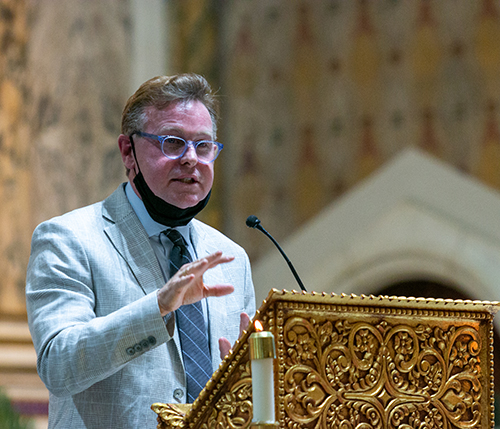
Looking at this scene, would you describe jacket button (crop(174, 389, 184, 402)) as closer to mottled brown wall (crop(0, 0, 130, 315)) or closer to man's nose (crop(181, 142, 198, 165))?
man's nose (crop(181, 142, 198, 165))

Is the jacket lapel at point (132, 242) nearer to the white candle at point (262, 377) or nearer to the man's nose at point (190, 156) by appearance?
the man's nose at point (190, 156)

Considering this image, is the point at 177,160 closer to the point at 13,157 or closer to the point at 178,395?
the point at 178,395

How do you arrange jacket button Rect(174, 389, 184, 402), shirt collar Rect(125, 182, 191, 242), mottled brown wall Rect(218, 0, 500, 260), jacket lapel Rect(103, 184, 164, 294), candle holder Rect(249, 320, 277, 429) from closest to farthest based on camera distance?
candle holder Rect(249, 320, 277, 429) → jacket button Rect(174, 389, 184, 402) → jacket lapel Rect(103, 184, 164, 294) → shirt collar Rect(125, 182, 191, 242) → mottled brown wall Rect(218, 0, 500, 260)

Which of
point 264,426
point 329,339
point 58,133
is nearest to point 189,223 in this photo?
point 329,339

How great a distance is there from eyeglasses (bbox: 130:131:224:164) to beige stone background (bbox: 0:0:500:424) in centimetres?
335

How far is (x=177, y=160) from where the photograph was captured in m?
2.42

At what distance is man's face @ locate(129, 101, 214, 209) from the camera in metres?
2.42

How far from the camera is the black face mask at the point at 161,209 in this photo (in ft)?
7.97

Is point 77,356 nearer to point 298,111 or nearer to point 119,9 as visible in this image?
point 119,9

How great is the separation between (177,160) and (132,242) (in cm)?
30

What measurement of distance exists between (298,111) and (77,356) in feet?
16.6

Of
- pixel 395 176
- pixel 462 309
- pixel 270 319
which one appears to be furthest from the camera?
pixel 395 176

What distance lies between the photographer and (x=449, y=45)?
6.31 metres

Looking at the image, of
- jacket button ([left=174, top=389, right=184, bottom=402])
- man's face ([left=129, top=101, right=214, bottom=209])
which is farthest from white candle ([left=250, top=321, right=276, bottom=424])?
man's face ([left=129, top=101, right=214, bottom=209])
